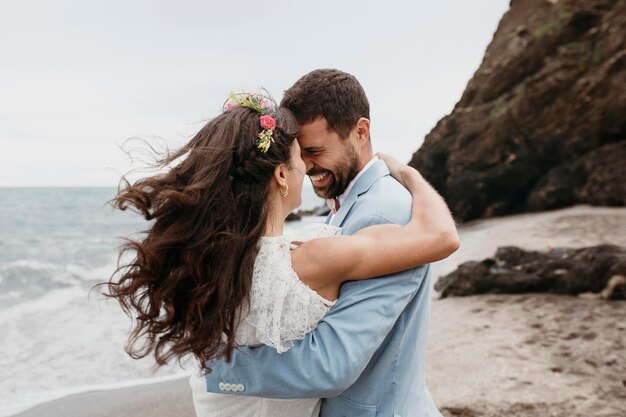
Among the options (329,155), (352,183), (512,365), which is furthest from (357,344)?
(512,365)

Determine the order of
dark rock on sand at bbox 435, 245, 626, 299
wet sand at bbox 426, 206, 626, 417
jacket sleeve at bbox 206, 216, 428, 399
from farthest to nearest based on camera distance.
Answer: dark rock on sand at bbox 435, 245, 626, 299
wet sand at bbox 426, 206, 626, 417
jacket sleeve at bbox 206, 216, 428, 399

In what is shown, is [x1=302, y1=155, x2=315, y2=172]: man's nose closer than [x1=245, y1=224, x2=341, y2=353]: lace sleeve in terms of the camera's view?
No

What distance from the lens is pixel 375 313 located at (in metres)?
1.70

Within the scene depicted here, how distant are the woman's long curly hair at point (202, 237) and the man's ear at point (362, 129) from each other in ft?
2.56

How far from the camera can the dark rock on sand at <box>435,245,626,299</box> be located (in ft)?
19.8

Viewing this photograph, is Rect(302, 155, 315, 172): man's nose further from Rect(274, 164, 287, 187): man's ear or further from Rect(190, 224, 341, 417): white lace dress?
Rect(190, 224, 341, 417): white lace dress

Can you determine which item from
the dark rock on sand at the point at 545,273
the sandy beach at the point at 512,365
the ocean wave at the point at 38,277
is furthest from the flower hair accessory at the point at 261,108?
the ocean wave at the point at 38,277

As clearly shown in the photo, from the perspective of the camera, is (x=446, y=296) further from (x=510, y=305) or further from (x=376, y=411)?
(x=376, y=411)

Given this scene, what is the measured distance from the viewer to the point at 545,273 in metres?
6.75

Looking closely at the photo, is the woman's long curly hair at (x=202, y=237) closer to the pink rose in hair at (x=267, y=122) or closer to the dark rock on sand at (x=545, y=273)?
the pink rose in hair at (x=267, y=122)

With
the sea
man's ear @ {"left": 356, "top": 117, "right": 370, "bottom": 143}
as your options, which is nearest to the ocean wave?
the sea

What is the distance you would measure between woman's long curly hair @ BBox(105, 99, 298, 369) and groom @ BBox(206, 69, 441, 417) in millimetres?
183

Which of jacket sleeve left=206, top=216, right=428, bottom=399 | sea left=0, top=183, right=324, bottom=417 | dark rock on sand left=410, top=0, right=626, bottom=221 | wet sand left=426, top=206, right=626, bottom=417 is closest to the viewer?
jacket sleeve left=206, top=216, right=428, bottom=399

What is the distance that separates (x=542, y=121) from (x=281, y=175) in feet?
52.2
